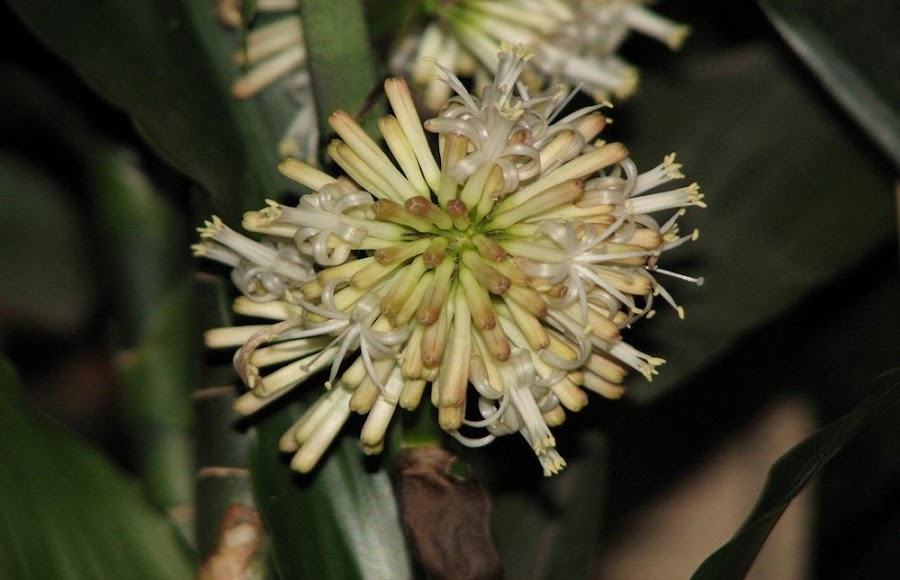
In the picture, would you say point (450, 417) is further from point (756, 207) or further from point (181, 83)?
point (756, 207)

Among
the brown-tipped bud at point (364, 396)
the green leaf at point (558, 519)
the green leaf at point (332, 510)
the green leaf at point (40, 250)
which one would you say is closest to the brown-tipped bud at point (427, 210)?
the brown-tipped bud at point (364, 396)

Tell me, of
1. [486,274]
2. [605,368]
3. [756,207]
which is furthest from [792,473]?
[756,207]

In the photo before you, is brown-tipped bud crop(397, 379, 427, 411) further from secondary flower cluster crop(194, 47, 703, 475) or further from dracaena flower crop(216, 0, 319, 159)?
dracaena flower crop(216, 0, 319, 159)

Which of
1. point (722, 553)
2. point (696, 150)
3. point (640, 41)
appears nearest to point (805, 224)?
point (696, 150)

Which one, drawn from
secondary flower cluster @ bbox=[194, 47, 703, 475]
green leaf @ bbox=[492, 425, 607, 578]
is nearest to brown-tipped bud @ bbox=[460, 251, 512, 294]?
secondary flower cluster @ bbox=[194, 47, 703, 475]

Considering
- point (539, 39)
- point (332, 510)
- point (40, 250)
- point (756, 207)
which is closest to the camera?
point (332, 510)

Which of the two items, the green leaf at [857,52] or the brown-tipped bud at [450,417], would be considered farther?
the green leaf at [857,52]

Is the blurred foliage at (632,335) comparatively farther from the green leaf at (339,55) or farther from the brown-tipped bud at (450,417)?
the brown-tipped bud at (450,417)
